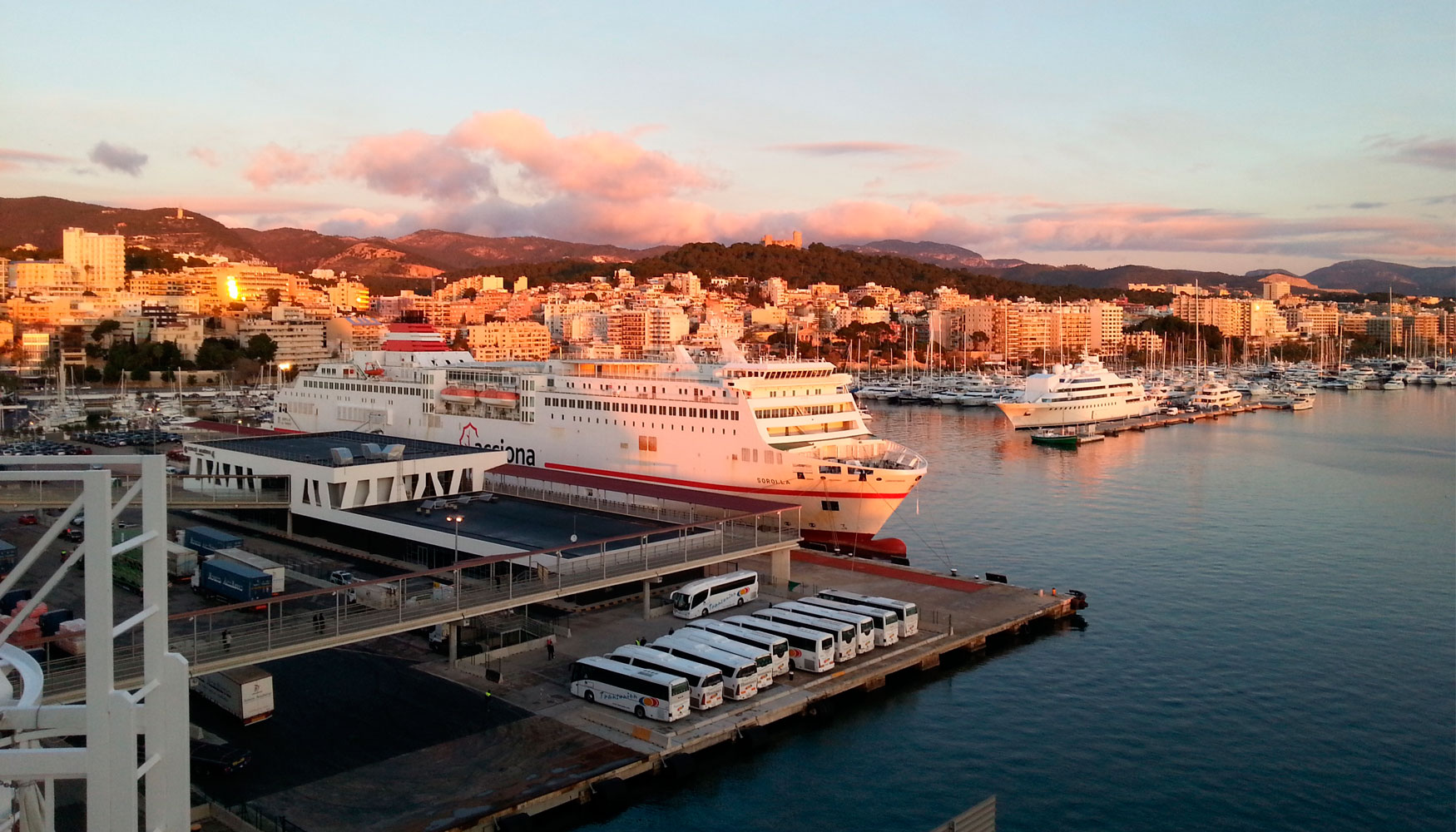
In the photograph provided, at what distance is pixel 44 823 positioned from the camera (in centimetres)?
627

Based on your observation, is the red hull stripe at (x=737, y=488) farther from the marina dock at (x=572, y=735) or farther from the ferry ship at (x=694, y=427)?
the marina dock at (x=572, y=735)

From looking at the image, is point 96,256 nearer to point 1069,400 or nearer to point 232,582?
point 1069,400

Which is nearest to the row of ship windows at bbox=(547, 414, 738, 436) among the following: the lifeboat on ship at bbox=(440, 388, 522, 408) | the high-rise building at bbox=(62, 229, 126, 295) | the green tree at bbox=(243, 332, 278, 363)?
the lifeboat on ship at bbox=(440, 388, 522, 408)

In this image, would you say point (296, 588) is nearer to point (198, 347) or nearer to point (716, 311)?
point (198, 347)

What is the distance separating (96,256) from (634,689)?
148006 mm

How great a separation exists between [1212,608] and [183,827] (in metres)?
23.0

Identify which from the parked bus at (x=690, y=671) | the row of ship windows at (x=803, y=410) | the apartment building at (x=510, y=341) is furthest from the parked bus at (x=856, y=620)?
the apartment building at (x=510, y=341)

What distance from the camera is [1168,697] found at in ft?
59.0

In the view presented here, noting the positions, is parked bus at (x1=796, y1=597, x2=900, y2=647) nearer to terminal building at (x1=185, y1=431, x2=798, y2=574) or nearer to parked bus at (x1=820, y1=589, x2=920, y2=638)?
parked bus at (x1=820, y1=589, x2=920, y2=638)

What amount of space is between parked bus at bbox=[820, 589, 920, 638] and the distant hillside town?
54861 millimetres

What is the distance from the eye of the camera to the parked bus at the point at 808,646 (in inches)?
679

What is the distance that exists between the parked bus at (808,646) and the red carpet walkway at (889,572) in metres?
6.20

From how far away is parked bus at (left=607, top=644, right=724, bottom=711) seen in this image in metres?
15.4

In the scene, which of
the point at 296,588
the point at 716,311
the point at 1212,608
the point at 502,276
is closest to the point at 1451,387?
the point at 716,311
